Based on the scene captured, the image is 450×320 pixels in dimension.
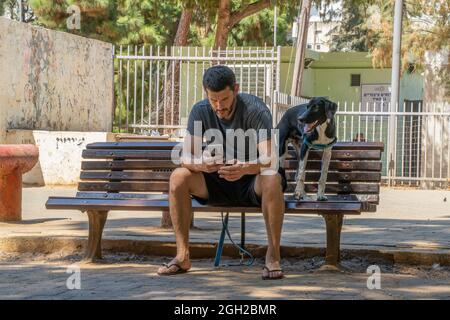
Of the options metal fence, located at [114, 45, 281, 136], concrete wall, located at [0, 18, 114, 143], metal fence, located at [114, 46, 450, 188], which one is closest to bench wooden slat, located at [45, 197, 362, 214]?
metal fence, located at [114, 45, 281, 136]

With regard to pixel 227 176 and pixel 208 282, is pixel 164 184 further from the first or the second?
pixel 208 282

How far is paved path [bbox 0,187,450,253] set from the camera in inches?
311

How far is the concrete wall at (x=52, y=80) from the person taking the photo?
15.9m

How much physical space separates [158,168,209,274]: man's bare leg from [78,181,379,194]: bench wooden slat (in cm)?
81

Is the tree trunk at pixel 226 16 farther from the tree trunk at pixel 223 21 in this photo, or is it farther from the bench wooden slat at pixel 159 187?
the bench wooden slat at pixel 159 187

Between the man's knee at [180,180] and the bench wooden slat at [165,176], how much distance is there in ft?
2.72

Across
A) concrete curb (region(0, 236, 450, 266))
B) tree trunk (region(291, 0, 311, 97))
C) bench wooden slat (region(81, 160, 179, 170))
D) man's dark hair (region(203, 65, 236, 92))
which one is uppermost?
tree trunk (region(291, 0, 311, 97))

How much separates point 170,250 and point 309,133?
5.21 feet

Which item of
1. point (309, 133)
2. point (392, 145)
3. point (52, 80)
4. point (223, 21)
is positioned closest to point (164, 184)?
point (309, 133)

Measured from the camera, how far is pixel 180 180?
6598mm

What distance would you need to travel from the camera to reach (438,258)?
7102 millimetres

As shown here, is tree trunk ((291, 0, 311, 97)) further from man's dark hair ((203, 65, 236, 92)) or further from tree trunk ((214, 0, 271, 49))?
man's dark hair ((203, 65, 236, 92))

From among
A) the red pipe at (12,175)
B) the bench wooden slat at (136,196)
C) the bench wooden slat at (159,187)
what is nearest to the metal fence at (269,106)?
the red pipe at (12,175)
